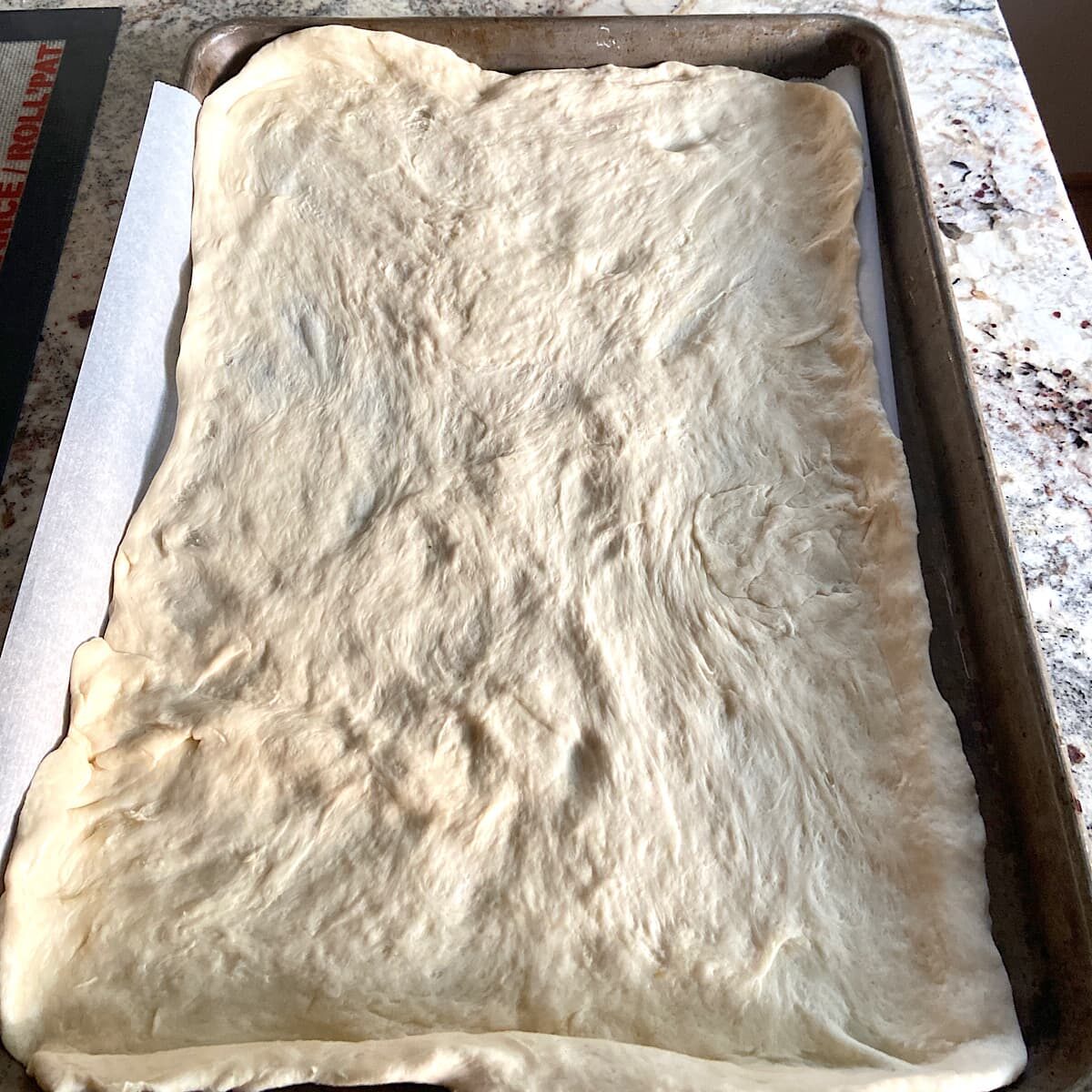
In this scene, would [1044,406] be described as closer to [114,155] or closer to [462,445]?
[462,445]

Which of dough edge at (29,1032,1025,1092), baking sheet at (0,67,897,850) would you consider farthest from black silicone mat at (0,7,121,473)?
dough edge at (29,1032,1025,1092)

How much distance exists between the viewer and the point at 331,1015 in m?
0.79

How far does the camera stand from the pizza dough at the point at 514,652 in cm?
79

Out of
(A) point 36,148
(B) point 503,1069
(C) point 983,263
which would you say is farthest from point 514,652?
Answer: (A) point 36,148

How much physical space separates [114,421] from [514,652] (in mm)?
585

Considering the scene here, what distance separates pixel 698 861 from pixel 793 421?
0.55 m

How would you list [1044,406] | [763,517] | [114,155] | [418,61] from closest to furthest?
[763,517], [1044,406], [418,61], [114,155]

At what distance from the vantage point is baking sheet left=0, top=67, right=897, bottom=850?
36.5 inches

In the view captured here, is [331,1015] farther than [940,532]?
No

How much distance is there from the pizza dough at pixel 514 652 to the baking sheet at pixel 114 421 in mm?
29

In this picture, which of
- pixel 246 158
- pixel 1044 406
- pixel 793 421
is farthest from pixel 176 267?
pixel 1044 406

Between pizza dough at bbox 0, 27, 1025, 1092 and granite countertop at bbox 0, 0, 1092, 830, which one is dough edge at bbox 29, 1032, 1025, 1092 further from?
granite countertop at bbox 0, 0, 1092, 830

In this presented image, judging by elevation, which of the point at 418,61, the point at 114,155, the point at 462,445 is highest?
the point at 418,61

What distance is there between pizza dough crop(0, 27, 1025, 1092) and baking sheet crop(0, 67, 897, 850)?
0.03 metres
